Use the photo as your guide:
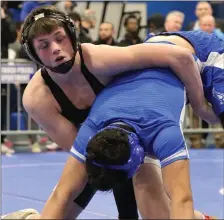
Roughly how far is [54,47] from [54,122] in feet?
1.31

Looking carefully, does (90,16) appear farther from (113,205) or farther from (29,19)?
(29,19)

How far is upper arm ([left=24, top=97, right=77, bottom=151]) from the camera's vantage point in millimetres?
3057

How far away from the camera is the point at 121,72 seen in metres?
2.92

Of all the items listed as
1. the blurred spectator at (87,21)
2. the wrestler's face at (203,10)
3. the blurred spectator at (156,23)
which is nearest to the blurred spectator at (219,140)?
the wrestler's face at (203,10)

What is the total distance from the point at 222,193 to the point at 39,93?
2.33 m

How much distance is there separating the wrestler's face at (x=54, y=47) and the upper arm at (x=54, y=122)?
0.24 metres

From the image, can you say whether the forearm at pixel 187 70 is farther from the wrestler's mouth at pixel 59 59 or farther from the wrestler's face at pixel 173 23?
the wrestler's face at pixel 173 23

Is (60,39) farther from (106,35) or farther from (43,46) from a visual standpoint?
A: (106,35)

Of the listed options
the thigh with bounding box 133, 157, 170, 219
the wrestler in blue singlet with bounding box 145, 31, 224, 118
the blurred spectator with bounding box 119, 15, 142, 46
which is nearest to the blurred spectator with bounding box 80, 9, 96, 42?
the blurred spectator with bounding box 119, 15, 142, 46

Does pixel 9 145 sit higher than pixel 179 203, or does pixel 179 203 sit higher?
pixel 179 203

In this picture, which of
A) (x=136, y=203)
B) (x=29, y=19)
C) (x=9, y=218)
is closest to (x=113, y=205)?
(x=136, y=203)

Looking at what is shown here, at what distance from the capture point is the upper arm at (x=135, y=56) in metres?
2.85

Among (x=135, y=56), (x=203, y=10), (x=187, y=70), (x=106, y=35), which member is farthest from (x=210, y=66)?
(x=203, y=10)

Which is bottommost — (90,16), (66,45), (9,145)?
(9,145)
